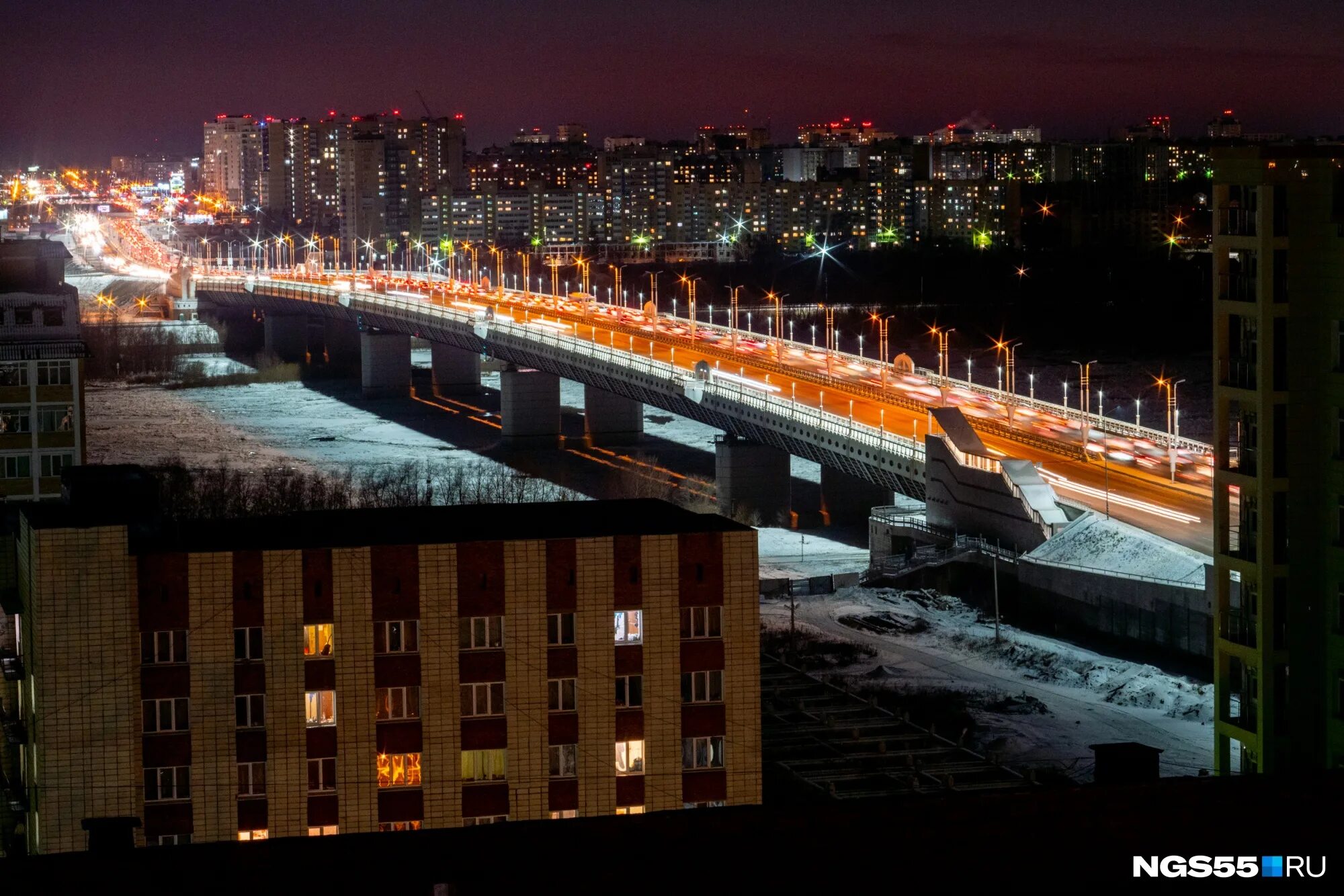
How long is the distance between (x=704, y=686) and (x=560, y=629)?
1593 mm

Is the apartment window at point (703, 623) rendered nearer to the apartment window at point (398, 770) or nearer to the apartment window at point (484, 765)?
the apartment window at point (484, 765)

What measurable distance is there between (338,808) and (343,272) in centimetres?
10836

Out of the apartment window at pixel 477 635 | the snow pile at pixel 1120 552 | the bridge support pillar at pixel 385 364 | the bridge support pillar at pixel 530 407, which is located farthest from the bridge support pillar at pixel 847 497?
the bridge support pillar at pixel 385 364

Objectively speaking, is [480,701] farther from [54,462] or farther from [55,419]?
[55,419]

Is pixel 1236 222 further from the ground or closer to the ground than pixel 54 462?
further from the ground

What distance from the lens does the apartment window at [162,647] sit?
64.7 feet

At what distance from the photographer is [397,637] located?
20.0 meters

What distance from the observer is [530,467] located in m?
68.6

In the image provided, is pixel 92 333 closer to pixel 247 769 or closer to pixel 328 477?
pixel 328 477

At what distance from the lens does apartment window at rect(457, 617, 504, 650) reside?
65.8ft

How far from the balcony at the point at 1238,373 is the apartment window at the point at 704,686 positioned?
5.76 metres

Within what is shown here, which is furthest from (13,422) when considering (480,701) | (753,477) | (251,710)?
(753,477)

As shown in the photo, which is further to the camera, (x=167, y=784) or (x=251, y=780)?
(x=251, y=780)

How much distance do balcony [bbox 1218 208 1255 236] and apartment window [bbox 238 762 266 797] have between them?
10767 mm
